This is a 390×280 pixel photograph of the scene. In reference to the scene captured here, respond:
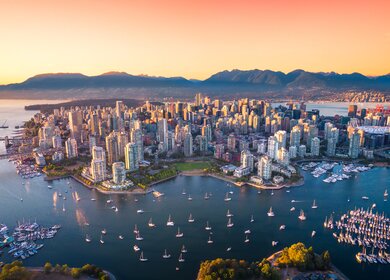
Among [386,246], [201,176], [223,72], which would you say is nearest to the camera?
[386,246]

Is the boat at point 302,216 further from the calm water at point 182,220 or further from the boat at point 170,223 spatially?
the boat at point 170,223

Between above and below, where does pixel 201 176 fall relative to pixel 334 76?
below

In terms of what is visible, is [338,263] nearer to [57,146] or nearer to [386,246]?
[386,246]

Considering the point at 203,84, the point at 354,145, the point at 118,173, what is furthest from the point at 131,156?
the point at 203,84

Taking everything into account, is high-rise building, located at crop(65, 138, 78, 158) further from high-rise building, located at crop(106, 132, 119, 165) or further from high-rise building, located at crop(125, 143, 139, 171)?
high-rise building, located at crop(125, 143, 139, 171)

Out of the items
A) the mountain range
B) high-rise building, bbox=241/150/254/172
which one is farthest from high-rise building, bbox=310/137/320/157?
the mountain range

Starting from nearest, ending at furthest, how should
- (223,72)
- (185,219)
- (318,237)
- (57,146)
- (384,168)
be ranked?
1. (318,237)
2. (185,219)
3. (384,168)
4. (57,146)
5. (223,72)

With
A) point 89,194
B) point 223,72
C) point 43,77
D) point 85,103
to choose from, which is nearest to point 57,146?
point 89,194
